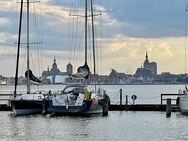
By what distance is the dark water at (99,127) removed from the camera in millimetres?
39531

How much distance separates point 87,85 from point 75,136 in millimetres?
20588

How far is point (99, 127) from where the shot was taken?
153ft

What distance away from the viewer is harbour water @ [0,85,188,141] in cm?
3956

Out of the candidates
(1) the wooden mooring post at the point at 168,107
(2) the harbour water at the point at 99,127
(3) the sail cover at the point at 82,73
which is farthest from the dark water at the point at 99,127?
(3) the sail cover at the point at 82,73

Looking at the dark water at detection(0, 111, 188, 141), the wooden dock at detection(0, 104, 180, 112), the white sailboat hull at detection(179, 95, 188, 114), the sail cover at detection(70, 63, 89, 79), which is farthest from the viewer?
the wooden dock at detection(0, 104, 180, 112)

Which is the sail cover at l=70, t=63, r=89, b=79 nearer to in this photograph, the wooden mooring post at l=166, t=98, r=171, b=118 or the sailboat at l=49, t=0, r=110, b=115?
the sailboat at l=49, t=0, r=110, b=115

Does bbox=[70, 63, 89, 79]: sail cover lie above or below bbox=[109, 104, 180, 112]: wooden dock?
above

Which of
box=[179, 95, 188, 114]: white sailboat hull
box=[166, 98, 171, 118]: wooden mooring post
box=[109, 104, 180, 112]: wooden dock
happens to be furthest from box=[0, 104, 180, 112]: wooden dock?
box=[166, 98, 171, 118]: wooden mooring post

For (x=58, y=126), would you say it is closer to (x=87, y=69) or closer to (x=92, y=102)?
(x=92, y=102)

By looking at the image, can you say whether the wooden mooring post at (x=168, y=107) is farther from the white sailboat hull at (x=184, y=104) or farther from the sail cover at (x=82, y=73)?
the sail cover at (x=82, y=73)

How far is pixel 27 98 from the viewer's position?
193 ft

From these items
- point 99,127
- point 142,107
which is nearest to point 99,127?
point 99,127

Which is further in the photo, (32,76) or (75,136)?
(32,76)

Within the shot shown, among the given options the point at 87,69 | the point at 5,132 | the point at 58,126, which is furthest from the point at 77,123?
the point at 87,69
